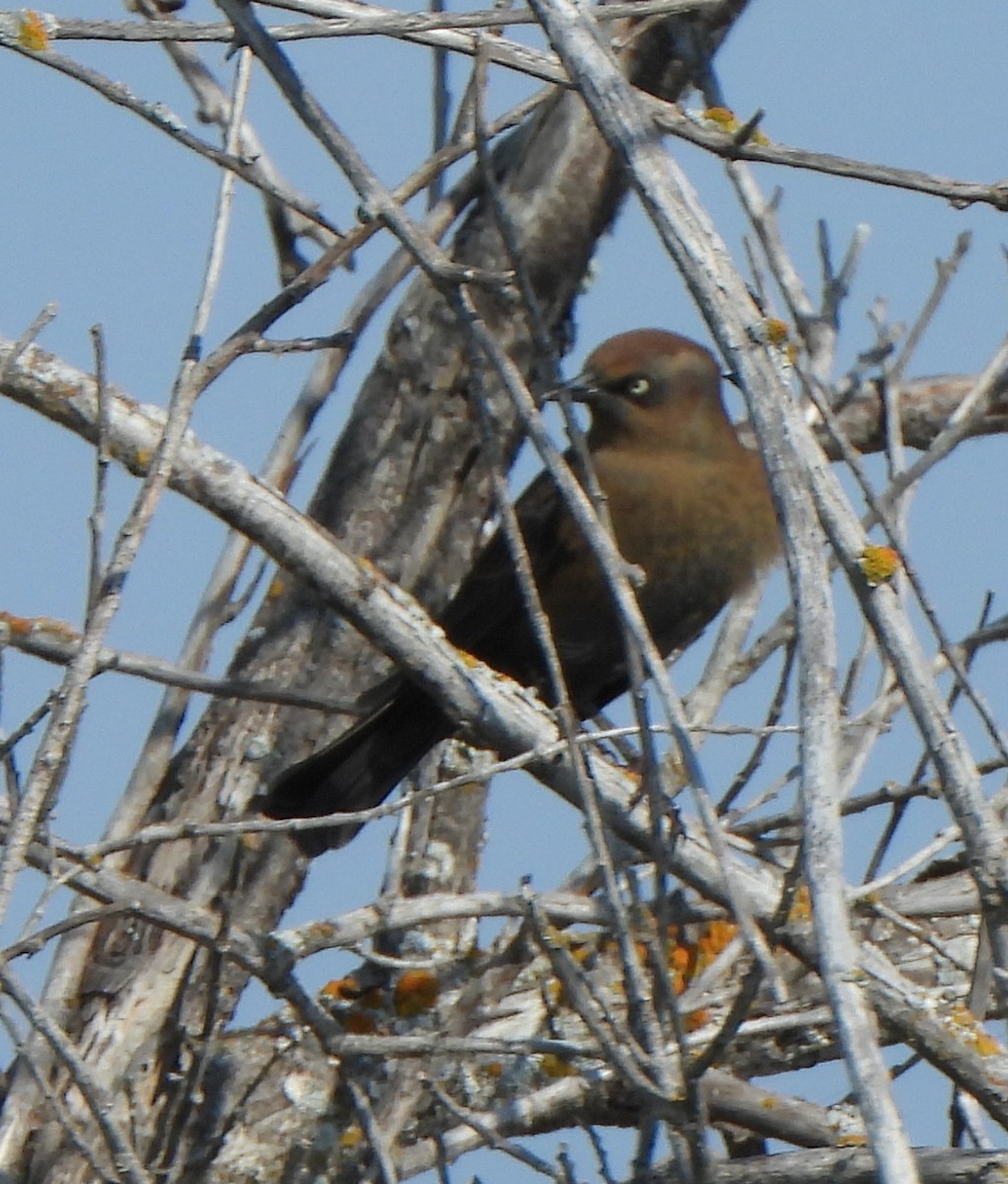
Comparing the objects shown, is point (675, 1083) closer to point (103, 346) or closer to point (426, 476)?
point (103, 346)

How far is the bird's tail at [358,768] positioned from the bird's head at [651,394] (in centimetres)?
108

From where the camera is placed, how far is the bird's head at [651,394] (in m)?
5.22

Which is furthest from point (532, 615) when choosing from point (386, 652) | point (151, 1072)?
point (151, 1072)

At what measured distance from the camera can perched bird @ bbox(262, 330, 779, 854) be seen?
479 cm

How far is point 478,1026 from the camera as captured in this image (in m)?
4.13

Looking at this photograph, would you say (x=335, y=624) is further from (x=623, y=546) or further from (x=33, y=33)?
(x=33, y=33)

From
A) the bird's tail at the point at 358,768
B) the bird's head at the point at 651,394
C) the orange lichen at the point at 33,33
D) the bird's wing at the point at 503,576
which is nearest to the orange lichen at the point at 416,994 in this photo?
the bird's tail at the point at 358,768

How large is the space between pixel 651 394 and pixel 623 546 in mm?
510

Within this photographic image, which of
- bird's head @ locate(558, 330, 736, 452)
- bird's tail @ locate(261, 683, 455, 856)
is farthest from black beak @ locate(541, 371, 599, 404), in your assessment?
bird's tail @ locate(261, 683, 455, 856)

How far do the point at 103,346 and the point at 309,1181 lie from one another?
2.12m

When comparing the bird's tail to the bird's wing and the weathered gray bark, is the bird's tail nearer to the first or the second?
the weathered gray bark

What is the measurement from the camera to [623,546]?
5027 mm

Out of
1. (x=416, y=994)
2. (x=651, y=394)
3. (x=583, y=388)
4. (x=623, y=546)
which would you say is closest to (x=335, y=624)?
(x=623, y=546)

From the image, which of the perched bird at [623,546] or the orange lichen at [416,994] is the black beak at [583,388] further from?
the orange lichen at [416,994]
